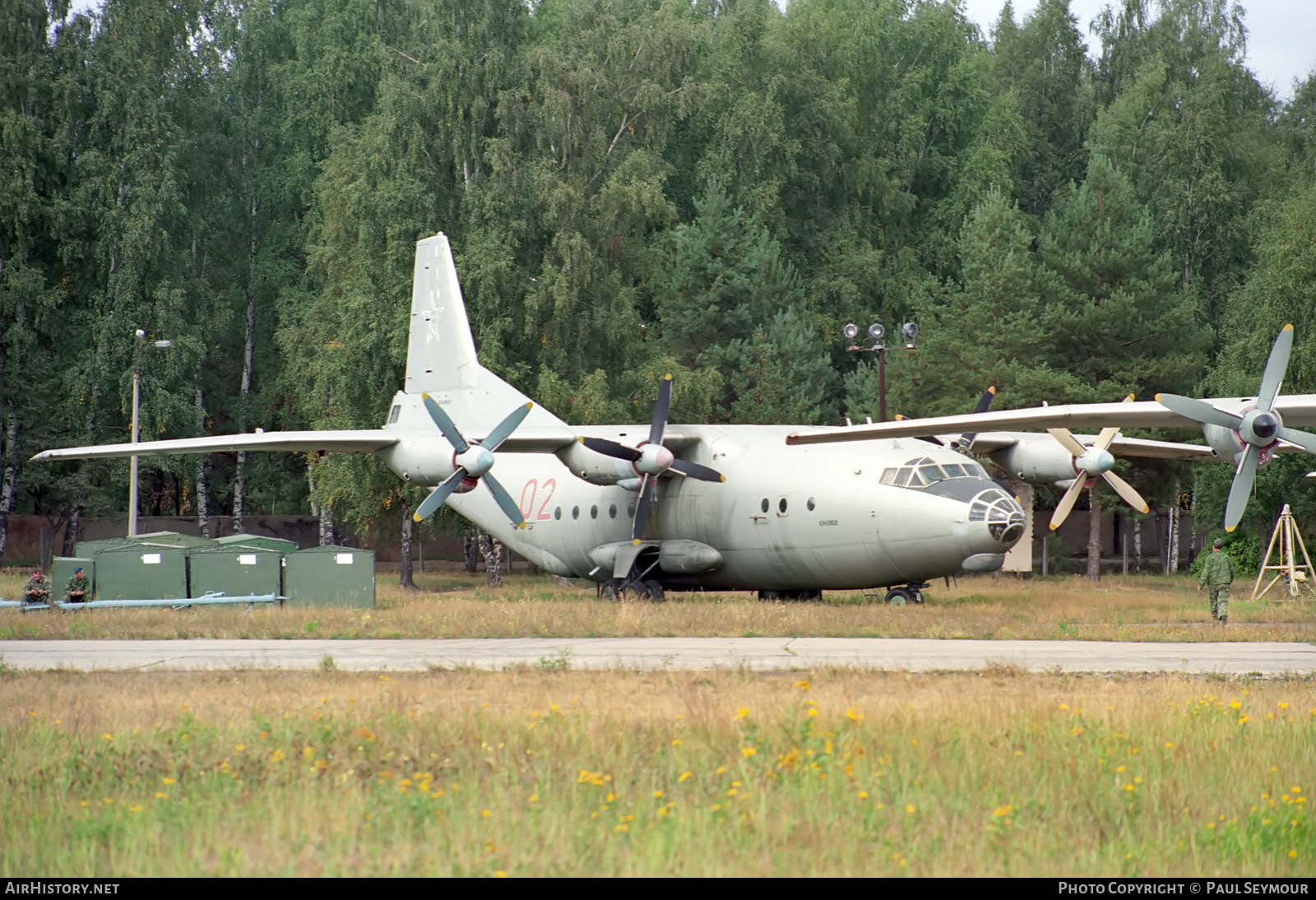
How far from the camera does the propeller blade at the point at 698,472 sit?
27.7 meters

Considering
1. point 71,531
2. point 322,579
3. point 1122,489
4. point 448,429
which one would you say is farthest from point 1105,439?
point 71,531

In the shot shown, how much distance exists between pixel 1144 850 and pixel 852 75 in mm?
58924

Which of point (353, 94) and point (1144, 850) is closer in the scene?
point (1144, 850)

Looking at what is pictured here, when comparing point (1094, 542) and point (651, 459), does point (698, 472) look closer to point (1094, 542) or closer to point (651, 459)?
point (651, 459)

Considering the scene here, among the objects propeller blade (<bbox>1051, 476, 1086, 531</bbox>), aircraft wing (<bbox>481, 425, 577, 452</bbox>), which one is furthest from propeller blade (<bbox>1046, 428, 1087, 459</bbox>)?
aircraft wing (<bbox>481, 425, 577, 452</bbox>)

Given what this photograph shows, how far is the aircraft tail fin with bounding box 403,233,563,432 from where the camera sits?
106 ft

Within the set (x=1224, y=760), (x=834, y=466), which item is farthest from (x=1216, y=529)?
(x=1224, y=760)

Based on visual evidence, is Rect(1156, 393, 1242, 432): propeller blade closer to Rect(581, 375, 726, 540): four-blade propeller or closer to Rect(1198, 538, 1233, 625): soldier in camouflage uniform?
Rect(1198, 538, 1233, 625): soldier in camouflage uniform

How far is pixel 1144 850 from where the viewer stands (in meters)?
8.38

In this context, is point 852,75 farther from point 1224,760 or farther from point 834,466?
point 1224,760

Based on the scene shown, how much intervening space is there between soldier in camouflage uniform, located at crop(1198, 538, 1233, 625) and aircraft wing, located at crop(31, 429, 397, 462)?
53.4ft

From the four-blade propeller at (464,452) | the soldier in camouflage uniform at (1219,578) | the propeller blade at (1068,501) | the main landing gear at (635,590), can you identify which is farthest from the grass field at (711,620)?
the four-blade propeller at (464,452)

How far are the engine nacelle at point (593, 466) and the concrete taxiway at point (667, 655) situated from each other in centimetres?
731

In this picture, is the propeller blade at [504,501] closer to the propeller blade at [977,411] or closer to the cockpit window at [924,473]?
the cockpit window at [924,473]
